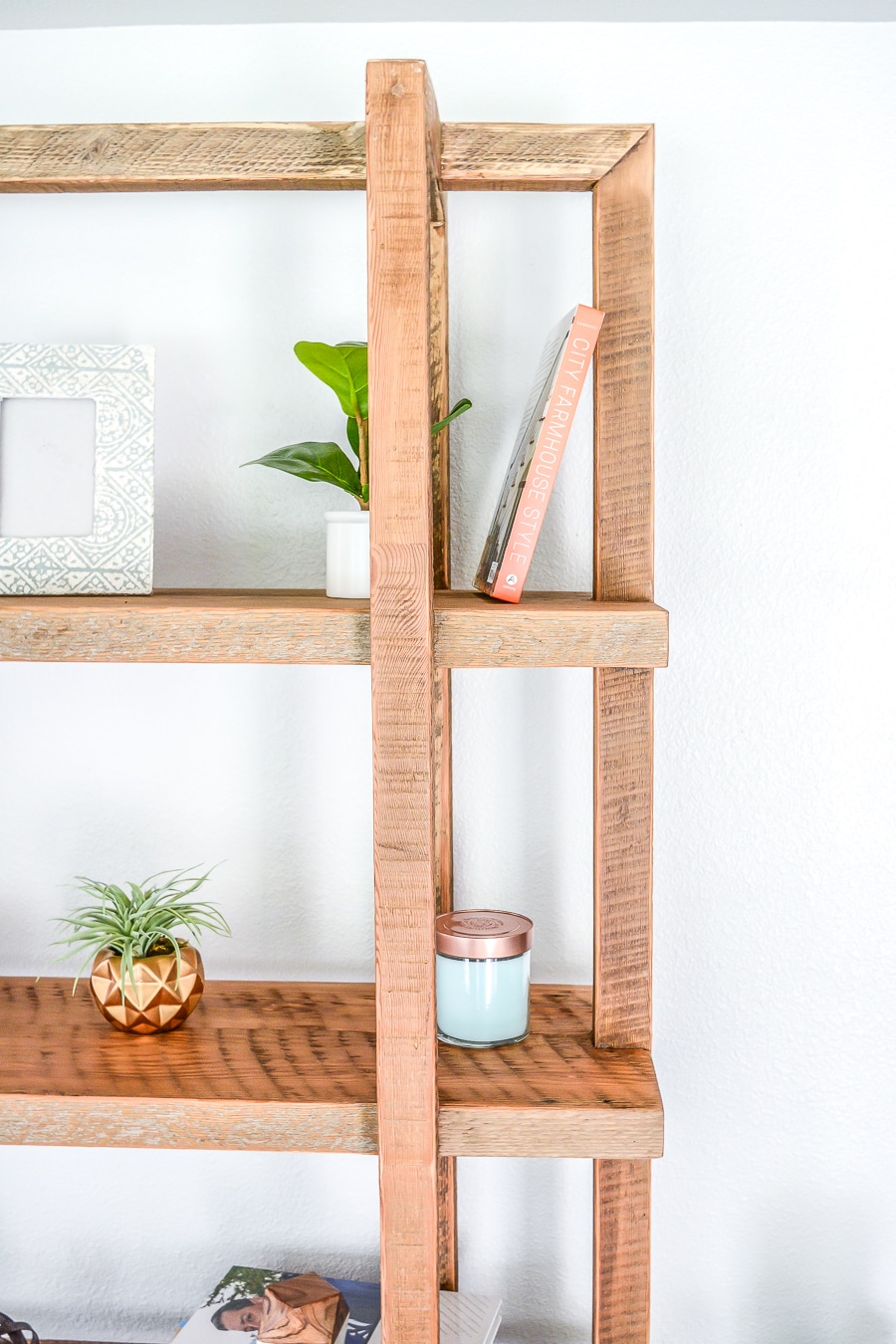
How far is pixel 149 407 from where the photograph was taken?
35.6 inches

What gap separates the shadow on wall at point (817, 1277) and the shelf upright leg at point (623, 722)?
24 centimetres

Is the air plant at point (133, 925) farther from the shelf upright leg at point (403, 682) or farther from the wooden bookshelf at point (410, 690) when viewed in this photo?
the shelf upright leg at point (403, 682)

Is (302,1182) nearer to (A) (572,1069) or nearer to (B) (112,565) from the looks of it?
(A) (572,1069)

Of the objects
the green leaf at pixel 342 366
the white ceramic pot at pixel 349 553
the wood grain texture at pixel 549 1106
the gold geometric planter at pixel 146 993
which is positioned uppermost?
the green leaf at pixel 342 366

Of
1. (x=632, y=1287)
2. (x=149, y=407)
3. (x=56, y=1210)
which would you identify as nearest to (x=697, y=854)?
(x=632, y=1287)

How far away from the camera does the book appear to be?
809 mm

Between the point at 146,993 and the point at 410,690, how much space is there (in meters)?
0.39

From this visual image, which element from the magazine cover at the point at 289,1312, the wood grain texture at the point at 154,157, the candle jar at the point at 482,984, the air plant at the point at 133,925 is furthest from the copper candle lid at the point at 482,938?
the wood grain texture at the point at 154,157

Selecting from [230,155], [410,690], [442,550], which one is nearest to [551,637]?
[410,690]

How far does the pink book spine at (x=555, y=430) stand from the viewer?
0.81 meters

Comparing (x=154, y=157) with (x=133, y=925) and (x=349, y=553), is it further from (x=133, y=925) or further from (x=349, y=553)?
(x=133, y=925)

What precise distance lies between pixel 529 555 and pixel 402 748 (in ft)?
0.63

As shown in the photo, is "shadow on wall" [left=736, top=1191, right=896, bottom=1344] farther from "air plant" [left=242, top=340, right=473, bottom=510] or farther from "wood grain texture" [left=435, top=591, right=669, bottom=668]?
"air plant" [left=242, top=340, right=473, bottom=510]

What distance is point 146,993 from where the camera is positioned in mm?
915
